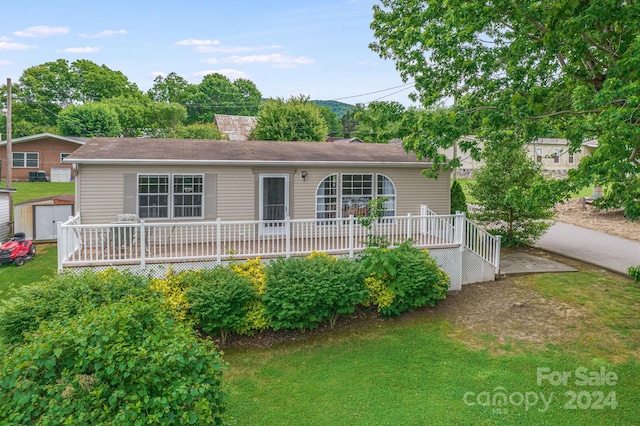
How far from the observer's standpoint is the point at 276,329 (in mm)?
7195

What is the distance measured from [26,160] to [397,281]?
28966 millimetres

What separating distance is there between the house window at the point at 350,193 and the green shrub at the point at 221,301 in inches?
175

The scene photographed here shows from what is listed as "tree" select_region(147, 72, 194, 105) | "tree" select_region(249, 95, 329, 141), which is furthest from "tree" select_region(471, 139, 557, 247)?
"tree" select_region(147, 72, 194, 105)

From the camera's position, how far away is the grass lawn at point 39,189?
2047 cm

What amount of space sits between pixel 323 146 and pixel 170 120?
97.5 ft

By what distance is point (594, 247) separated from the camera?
14.2 metres

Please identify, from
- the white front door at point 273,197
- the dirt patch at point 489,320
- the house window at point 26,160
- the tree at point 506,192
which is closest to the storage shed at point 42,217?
the white front door at point 273,197

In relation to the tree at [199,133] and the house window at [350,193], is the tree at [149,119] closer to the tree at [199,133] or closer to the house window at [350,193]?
the tree at [199,133]

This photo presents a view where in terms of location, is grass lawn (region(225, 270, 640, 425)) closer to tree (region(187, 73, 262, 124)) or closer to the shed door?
the shed door

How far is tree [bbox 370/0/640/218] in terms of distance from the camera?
577cm

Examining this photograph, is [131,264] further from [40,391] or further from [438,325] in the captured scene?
[438,325]

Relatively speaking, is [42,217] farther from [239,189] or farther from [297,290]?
[297,290]

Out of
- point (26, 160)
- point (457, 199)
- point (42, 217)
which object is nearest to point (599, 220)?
point (457, 199)

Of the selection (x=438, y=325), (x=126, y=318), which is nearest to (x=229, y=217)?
(x=438, y=325)
